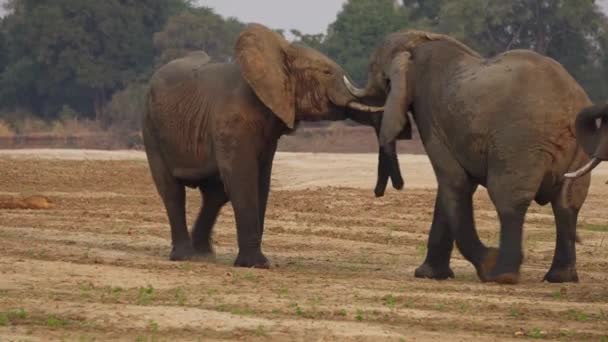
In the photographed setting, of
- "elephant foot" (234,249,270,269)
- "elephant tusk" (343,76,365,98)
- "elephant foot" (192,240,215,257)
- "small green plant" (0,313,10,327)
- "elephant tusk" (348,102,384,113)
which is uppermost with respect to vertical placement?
Result: "elephant tusk" (343,76,365,98)

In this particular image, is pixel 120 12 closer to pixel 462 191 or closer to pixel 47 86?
pixel 47 86

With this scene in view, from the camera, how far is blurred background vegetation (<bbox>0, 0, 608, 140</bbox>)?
58781 mm

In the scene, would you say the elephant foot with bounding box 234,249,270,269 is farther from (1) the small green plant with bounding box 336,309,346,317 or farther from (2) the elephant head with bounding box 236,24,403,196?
(1) the small green plant with bounding box 336,309,346,317

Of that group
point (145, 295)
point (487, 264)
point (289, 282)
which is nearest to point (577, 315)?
point (487, 264)

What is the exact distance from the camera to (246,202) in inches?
618

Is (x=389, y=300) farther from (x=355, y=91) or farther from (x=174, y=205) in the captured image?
(x=174, y=205)

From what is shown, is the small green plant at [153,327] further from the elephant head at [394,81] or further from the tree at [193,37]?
the tree at [193,37]

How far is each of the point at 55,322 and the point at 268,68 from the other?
16.7ft

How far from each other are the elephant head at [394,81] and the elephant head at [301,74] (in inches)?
5.1

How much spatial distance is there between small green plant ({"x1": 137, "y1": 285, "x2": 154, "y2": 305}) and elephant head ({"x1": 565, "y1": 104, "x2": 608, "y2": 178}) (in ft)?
10.5

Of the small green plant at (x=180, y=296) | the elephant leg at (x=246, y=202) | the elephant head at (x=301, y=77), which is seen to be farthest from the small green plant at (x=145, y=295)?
the elephant head at (x=301, y=77)

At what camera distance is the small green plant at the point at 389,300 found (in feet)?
40.7

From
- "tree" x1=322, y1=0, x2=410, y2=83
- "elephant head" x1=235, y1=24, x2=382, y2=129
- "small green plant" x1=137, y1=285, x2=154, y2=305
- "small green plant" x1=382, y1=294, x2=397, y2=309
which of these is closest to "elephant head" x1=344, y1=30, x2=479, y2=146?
"elephant head" x1=235, y1=24, x2=382, y2=129

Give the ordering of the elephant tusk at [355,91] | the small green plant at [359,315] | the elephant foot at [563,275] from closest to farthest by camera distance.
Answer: the small green plant at [359,315] → the elephant foot at [563,275] → the elephant tusk at [355,91]
